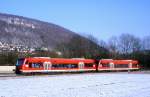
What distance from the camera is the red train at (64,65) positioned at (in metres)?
56.0

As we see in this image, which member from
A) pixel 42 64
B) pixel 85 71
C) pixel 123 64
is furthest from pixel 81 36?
pixel 42 64

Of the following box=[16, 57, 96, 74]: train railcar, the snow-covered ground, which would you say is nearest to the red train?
box=[16, 57, 96, 74]: train railcar

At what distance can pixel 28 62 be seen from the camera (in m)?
55.8

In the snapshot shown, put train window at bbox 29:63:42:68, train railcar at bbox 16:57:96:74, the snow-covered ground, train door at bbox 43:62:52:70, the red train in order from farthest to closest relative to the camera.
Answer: train door at bbox 43:62:52:70 → train window at bbox 29:63:42:68 → the red train → train railcar at bbox 16:57:96:74 → the snow-covered ground

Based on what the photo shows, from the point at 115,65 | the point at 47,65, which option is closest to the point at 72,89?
the point at 47,65

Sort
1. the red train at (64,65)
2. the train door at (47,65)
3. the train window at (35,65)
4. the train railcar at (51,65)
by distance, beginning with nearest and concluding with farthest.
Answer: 1. the train railcar at (51,65)
2. the red train at (64,65)
3. the train window at (35,65)
4. the train door at (47,65)

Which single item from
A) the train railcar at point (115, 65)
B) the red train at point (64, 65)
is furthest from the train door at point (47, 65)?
the train railcar at point (115, 65)

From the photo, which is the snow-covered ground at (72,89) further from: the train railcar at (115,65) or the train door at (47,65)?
the train railcar at (115,65)

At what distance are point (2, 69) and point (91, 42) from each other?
77.1 meters

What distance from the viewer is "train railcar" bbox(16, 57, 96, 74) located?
5576cm

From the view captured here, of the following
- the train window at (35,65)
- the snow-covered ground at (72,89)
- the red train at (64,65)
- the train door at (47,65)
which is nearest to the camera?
the snow-covered ground at (72,89)

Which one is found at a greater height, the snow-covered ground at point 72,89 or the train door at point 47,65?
the train door at point 47,65

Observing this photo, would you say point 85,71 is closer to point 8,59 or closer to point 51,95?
point 8,59

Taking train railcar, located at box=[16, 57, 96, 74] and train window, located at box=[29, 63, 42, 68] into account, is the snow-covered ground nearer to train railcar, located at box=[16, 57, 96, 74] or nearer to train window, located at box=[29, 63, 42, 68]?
train railcar, located at box=[16, 57, 96, 74]
